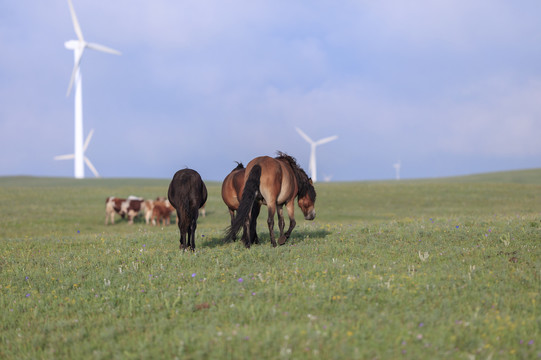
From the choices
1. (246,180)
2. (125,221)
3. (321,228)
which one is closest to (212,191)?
(125,221)

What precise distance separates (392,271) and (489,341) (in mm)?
3465

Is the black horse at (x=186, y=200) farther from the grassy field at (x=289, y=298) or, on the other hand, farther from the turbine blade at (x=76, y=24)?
the turbine blade at (x=76, y=24)

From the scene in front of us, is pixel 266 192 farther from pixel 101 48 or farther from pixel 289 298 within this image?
pixel 101 48

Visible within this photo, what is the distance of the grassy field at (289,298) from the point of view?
19.8 ft

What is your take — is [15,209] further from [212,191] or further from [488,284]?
[488,284]

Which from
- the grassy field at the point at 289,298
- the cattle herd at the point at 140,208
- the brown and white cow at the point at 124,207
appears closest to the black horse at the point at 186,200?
the grassy field at the point at 289,298

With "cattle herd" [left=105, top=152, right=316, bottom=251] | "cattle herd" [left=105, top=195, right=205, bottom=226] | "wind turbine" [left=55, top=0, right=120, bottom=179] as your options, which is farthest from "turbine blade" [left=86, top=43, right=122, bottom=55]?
"cattle herd" [left=105, top=152, right=316, bottom=251]

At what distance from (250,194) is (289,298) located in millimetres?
4573

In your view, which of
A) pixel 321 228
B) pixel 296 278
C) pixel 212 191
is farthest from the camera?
pixel 212 191

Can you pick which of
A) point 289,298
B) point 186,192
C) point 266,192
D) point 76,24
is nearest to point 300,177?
point 266,192

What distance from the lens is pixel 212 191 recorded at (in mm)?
54719

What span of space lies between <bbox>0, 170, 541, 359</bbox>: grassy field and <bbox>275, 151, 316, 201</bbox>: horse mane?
1471 mm

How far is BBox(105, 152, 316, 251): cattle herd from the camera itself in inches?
480

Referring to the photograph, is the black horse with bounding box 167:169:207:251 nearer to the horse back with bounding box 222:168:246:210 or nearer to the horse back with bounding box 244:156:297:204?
the horse back with bounding box 222:168:246:210
